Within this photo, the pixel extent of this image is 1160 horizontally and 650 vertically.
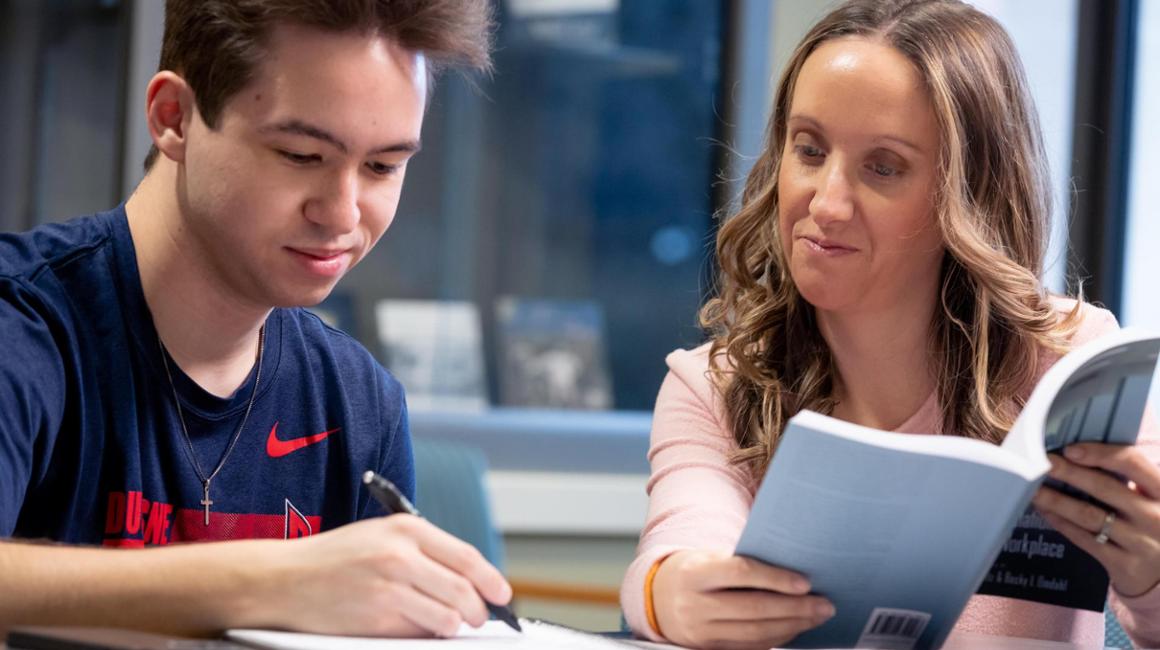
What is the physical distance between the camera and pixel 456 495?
261 centimetres

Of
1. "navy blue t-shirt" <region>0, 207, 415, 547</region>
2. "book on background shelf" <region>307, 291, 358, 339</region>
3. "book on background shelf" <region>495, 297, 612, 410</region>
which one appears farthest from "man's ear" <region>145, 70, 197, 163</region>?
"book on background shelf" <region>495, 297, 612, 410</region>

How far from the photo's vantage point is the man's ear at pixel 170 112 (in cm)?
136

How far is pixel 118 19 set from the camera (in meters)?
3.79

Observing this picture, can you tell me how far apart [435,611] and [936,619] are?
1.44 feet

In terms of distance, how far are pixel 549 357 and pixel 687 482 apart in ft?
8.46

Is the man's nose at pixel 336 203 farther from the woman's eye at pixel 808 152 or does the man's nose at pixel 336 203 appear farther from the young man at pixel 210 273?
the woman's eye at pixel 808 152

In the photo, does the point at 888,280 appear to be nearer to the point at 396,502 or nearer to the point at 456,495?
the point at 396,502

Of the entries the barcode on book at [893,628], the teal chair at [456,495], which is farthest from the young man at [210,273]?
the teal chair at [456,495]

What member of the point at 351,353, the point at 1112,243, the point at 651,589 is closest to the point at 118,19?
the point at 351,353

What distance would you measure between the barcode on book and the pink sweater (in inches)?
8.2

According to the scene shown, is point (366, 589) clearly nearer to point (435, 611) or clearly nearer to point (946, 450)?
point (435, 611)

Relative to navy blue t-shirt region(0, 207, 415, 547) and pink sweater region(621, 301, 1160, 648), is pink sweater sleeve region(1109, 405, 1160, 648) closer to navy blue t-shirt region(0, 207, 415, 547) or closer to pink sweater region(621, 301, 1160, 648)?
pink sweater region(621, 301, 1160, 648)

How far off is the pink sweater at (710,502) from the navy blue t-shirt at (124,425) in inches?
14.4

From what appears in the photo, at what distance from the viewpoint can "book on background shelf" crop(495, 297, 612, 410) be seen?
4.03m
